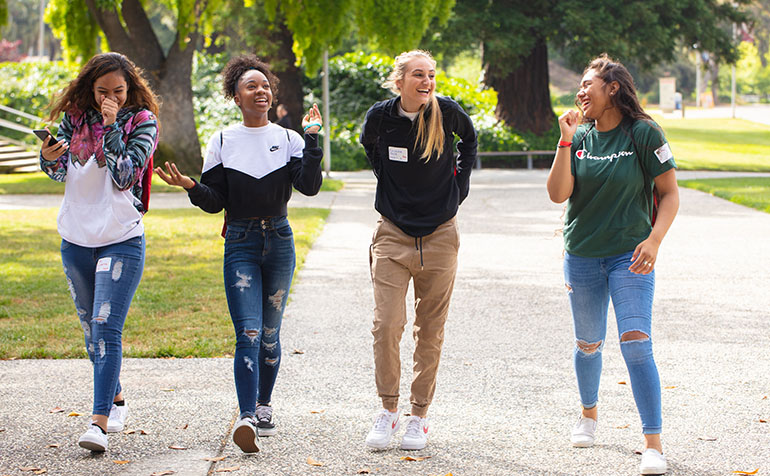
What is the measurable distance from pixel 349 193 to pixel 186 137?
15.1ft

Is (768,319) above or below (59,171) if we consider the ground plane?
below

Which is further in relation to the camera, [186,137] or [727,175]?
[727,175]

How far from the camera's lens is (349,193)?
62.0ft

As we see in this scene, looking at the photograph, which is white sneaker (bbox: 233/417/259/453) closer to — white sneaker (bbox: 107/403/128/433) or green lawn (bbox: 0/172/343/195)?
white sneaker (bbox: 107/403/128/433)

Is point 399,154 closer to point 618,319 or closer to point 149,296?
point 618,319

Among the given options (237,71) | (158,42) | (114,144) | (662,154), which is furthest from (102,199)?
(158,42)

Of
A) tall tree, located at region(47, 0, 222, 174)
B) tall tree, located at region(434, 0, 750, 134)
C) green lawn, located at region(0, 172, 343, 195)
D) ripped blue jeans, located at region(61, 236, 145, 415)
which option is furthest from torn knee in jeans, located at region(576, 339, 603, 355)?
tall tree, located at region(434, 0, 750, 134)

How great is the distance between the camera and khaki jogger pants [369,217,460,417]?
4.52 m

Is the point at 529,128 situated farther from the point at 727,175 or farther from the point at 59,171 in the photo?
the point at 59,171

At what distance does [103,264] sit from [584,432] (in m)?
2.35

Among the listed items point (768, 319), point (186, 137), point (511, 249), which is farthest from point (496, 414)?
point (186, 137)

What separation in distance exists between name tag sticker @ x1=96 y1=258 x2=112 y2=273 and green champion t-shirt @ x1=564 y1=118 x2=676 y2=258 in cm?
212

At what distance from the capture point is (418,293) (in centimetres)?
466

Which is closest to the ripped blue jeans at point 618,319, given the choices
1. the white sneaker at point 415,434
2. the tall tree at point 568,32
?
the white sneaker at point 415,434
